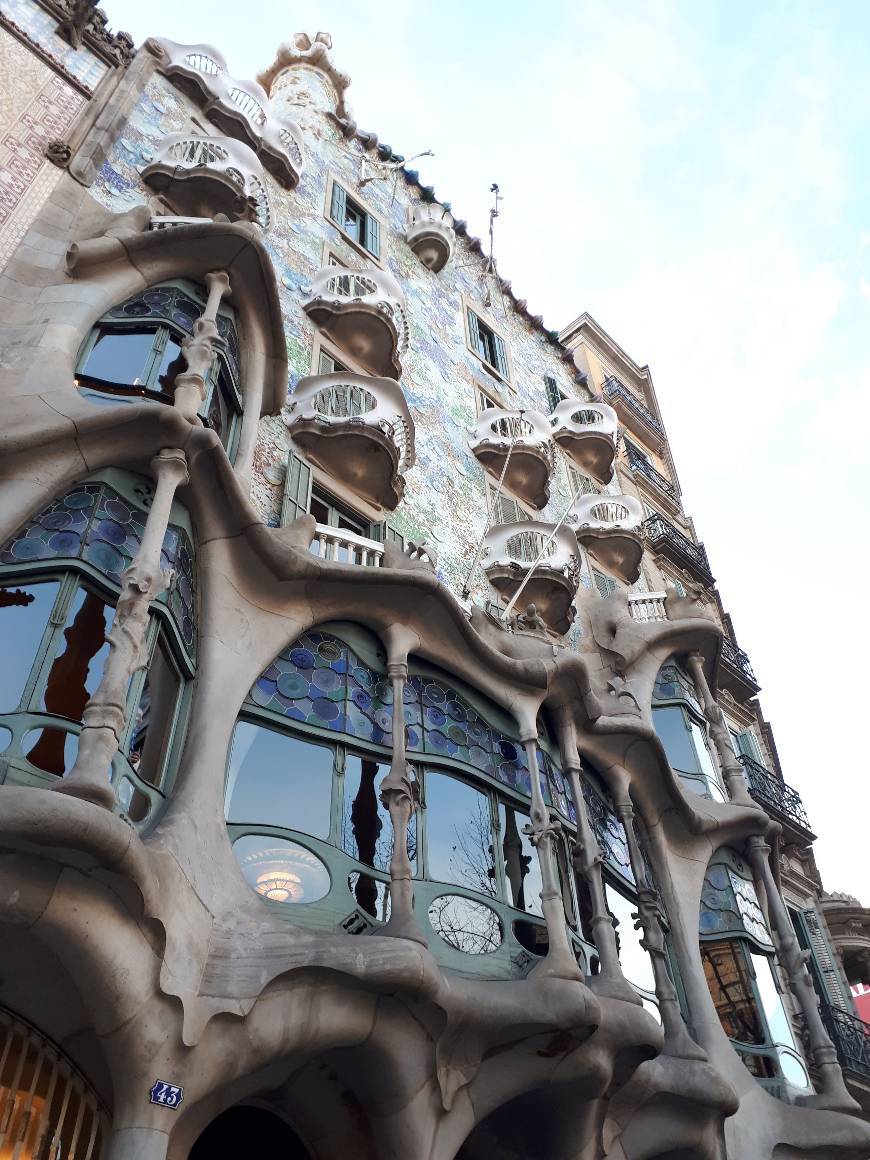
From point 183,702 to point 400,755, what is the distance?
1933 mm

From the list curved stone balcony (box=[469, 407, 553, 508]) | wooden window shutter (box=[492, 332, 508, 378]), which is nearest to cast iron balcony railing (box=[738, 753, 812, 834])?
curved stone balcony (box=[469, 407, 553, 508])

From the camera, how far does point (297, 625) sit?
9477 millimetres

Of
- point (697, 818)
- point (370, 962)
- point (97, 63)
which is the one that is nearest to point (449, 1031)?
point (370, 962)

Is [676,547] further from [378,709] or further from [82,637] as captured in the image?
[82,637]

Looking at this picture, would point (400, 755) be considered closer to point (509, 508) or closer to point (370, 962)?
point (370, 962)

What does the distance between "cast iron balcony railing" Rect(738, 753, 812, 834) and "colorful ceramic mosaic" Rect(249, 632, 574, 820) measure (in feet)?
29.0

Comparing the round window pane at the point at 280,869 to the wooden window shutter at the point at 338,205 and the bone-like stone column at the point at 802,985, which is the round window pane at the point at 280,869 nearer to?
the bone-like stone column at the point at 802,985

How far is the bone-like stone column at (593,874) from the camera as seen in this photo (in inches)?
350

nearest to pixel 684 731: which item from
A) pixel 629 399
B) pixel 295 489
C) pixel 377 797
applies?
pixel 295 489

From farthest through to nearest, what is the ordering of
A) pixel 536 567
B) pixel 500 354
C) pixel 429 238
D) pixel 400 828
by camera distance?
1. pixel 500 354
2. pixel 429 238
3. pixel 536 567
4. pixel 400 828

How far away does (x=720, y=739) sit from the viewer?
15.2 meters

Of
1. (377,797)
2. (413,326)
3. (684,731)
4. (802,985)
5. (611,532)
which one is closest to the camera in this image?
(377,797)

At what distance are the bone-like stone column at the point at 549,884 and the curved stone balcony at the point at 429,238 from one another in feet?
45.1

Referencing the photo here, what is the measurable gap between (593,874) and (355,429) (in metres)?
6.10
